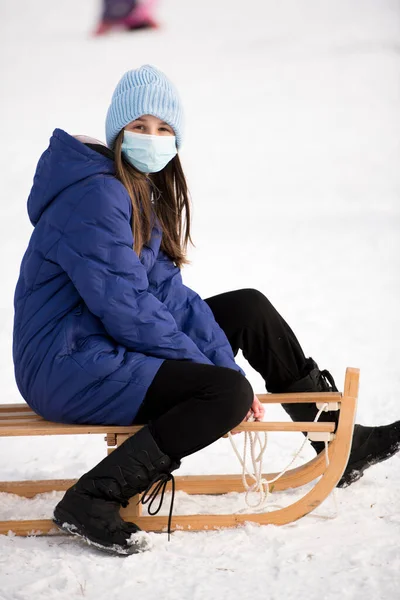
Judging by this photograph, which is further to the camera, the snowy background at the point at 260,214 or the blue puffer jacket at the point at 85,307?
the blue puffer jacket at the point at 85,307

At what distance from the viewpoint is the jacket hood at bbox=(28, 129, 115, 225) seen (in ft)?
9.15

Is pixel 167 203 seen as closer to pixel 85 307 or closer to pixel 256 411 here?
pixel 85 307

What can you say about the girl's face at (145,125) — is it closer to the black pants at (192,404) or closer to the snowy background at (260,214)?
the black pants at (192,404)

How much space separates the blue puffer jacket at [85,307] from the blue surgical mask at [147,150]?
0.41 feet

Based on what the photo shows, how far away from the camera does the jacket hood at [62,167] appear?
2789 mm

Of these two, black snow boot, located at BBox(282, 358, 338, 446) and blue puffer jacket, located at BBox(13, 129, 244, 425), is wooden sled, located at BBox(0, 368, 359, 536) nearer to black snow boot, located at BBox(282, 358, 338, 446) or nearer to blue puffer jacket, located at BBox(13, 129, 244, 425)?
blue puffer jacket, located at BBox(13, 129, 244, 425)

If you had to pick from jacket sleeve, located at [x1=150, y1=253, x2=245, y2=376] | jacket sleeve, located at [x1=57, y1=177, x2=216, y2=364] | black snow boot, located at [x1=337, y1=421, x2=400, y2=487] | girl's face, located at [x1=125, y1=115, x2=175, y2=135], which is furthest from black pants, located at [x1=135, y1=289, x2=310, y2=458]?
girl's face, located at [x1=125, y1=115, x2=175, y2=135]

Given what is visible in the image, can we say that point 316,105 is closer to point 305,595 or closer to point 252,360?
point 252,360

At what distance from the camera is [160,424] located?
106 inches

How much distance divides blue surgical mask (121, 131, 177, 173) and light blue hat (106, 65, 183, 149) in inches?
2.2

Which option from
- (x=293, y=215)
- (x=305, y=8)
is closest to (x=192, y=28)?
(x=305, y=8)

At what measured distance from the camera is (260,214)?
860 cm

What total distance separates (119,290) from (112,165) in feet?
1.53

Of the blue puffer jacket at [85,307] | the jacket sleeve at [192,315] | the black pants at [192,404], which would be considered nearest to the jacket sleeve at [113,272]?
the blue puffer jacket at [85,307]
